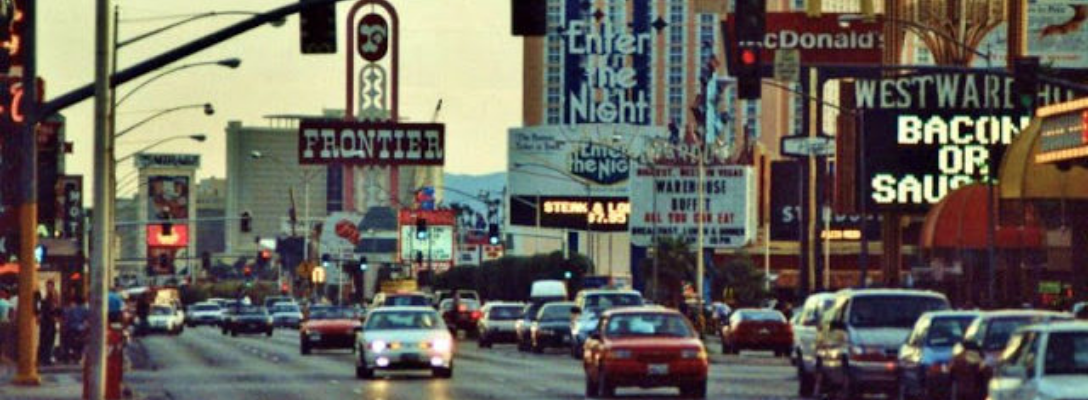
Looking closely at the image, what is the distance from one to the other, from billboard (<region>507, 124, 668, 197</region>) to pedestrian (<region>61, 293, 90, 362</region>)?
4527 inches

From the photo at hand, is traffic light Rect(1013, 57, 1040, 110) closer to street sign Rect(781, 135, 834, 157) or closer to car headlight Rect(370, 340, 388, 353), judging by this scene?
car headlight Rect(370, 340, 388, 353)

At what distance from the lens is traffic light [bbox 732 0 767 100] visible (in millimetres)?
38594

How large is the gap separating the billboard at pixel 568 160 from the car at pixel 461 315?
75421mm

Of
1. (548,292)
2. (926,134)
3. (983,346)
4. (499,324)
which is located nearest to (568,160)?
(548,292)

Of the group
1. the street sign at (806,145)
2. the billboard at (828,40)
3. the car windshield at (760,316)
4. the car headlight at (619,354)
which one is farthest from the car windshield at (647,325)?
the billboard at (828,40)

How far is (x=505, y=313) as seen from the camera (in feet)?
267

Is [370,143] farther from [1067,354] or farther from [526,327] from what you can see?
[1067,354]

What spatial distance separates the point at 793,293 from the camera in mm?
145875

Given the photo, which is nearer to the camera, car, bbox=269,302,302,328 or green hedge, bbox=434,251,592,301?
car, bbox=269,302,302,328

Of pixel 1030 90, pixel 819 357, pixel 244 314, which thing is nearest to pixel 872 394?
pixel 819 357

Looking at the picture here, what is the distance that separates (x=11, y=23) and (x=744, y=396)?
71.5 feet

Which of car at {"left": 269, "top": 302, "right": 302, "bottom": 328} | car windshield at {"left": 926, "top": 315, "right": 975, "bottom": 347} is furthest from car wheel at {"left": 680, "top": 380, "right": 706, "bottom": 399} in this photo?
car at {"left": 269, "top": 302, "right": 302, "bottom": 328}

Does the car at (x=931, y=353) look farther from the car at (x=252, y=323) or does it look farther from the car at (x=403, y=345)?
the car at (x=252, y=323)

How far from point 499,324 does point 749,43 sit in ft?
130
